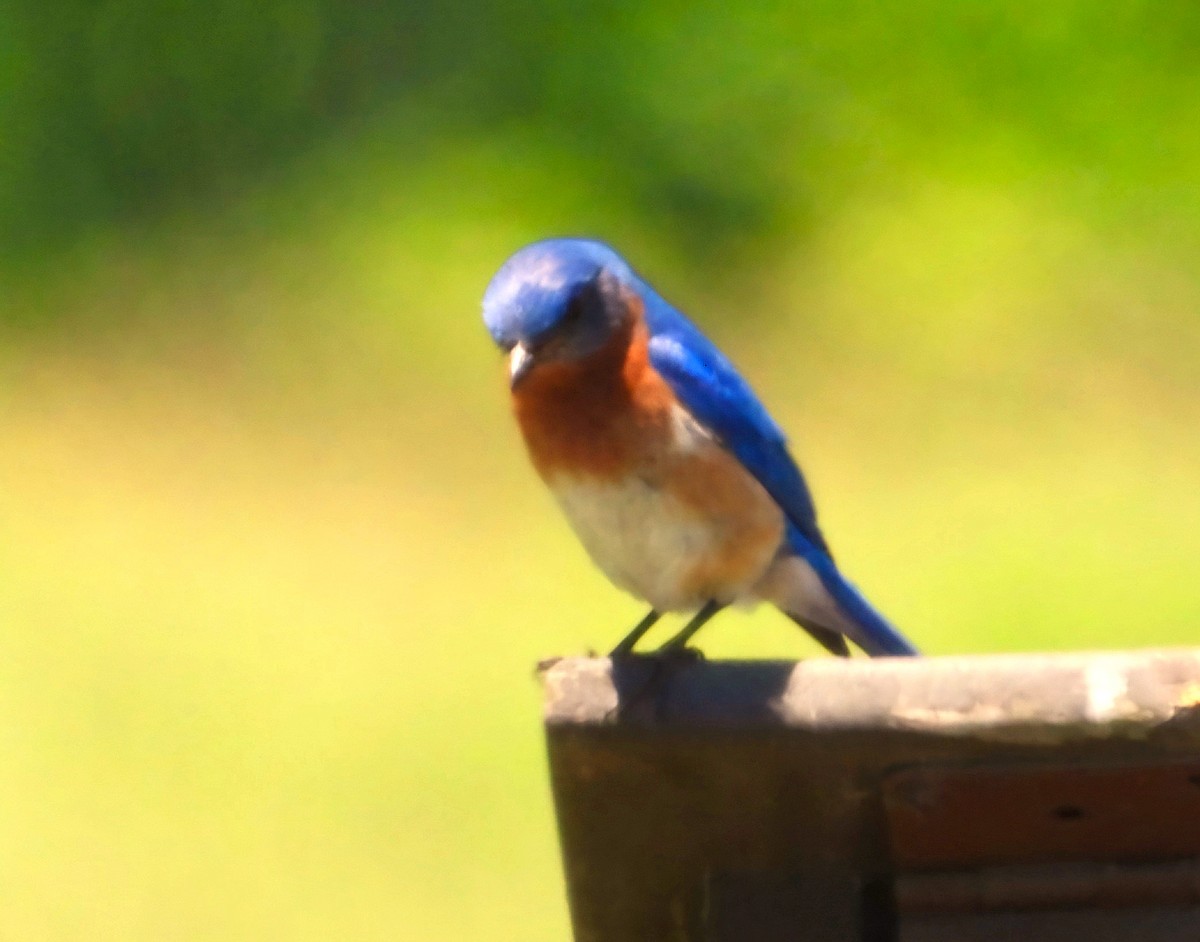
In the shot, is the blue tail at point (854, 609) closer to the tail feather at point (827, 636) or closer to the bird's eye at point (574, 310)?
the tail feather at point (827, 636)

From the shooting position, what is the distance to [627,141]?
152 inches

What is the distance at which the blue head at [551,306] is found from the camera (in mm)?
1587

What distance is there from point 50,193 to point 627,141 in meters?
1.21

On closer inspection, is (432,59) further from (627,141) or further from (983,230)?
(983,230)

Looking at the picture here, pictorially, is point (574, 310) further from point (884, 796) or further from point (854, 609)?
point (884, 796)

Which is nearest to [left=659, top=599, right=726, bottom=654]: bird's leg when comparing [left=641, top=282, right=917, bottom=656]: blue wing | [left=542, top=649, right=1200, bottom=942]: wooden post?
[left=641, top=282, right=917, bottom=656]: blue wing

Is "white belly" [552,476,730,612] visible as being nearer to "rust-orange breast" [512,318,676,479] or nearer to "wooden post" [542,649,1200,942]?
"rust-orange breast" [512,318,676,479]

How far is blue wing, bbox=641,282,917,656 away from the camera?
1.69m

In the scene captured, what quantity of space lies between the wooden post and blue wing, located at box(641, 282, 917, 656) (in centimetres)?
53

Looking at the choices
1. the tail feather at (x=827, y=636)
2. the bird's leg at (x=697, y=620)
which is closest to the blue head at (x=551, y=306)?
the bird's leg at (x=697, y=620)

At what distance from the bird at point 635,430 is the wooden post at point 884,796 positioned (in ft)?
1.35

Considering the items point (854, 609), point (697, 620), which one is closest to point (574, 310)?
point (697, 620)

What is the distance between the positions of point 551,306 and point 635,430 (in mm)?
133

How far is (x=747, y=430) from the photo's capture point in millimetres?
1741
